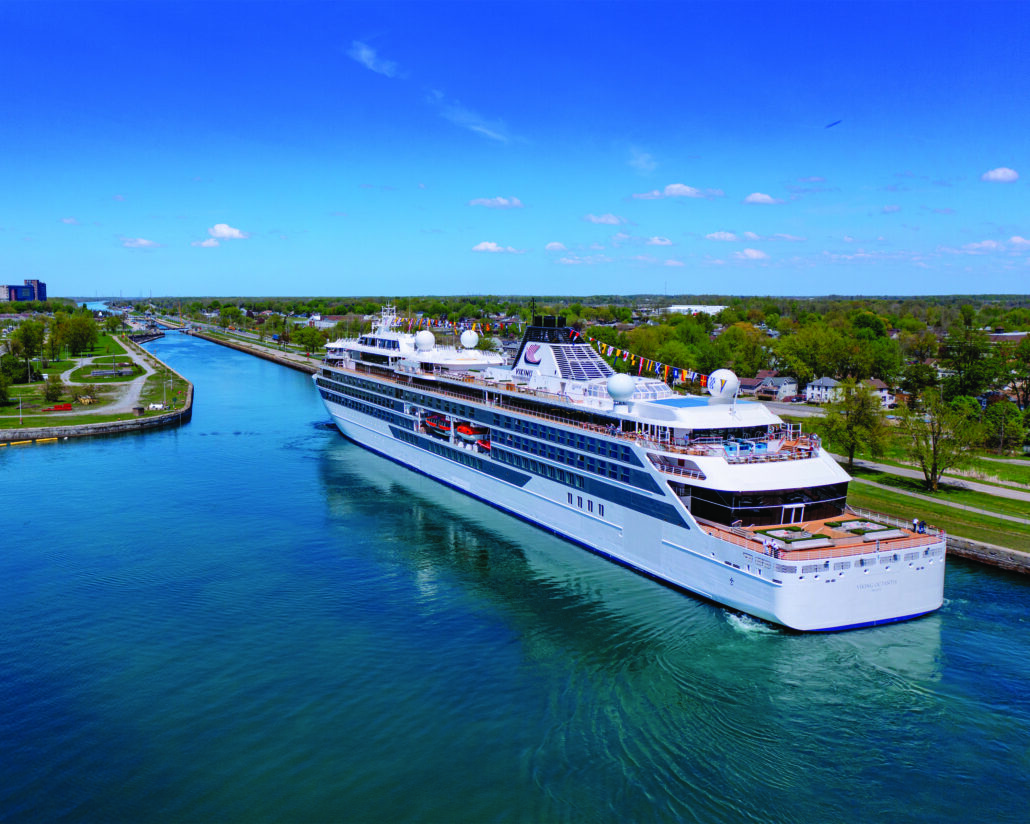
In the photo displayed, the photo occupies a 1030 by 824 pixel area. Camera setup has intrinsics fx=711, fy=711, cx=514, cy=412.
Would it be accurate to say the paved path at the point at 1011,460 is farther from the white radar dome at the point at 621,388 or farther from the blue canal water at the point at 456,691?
the white radar dome at the point at 621,388

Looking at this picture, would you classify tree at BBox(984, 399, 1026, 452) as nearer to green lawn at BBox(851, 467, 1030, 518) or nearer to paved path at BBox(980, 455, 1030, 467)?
paved path at BBox(980, 455, 1030, 467)

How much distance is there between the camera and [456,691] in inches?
843

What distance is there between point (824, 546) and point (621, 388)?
1079 cm

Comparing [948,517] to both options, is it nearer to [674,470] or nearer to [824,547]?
[824,547]

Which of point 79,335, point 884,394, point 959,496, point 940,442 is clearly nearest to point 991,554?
point 959,496

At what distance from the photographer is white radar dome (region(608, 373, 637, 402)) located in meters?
31.5

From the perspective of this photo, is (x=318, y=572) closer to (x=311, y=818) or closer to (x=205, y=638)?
(x=205, y=638)

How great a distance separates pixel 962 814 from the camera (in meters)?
16.7

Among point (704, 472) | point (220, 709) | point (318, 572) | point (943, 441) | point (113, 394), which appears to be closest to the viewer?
point (220, 709)

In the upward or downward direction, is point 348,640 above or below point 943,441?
below

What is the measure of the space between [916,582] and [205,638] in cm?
2476

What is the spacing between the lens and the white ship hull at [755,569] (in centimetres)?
2391

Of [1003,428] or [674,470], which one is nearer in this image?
[674,470]

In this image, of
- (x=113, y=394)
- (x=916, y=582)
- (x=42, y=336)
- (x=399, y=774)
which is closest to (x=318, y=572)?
(x=399, y=774)
